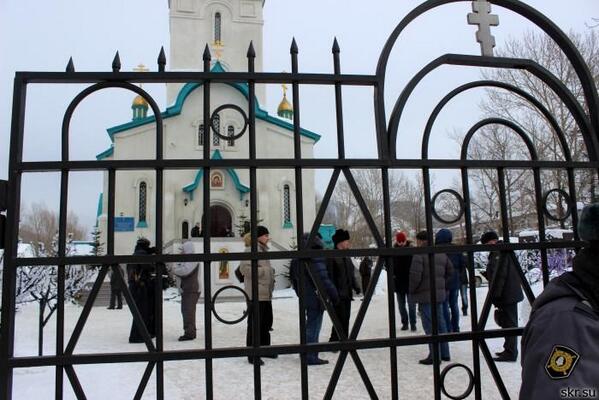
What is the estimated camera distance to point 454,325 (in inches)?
264

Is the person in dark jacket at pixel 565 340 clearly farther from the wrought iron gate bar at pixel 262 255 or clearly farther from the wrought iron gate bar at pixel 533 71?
the wrought iron gate bar at pixel 533 71

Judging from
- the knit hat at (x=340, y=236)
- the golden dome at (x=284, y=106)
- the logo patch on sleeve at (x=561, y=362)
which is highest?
the golden dome at (x=284, y=106)

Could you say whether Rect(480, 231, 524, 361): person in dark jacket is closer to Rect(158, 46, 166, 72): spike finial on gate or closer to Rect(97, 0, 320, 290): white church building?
Rect(158, 46, 166, 72): spike finial on gate

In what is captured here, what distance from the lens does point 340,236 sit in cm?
541

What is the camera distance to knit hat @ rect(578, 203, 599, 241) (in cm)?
168

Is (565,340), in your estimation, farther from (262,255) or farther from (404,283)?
(404,283)

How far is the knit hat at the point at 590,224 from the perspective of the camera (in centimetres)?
168

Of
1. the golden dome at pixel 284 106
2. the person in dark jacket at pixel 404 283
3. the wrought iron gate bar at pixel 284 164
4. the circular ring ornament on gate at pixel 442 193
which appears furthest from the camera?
the golden dome at pixel 284 106

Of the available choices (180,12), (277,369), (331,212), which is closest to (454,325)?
(277,369)

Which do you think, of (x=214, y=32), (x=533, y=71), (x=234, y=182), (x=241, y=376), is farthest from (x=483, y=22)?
(x=214, y=32)

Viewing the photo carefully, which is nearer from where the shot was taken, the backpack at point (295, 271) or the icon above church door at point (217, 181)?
the backpack at point (295, 271)

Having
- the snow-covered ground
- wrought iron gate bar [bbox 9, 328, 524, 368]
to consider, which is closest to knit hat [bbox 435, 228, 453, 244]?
the snow-covered ground

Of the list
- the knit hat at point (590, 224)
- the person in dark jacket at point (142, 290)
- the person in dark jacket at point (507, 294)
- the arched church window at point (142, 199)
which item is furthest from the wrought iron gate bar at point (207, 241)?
the arched church window at point (142, 199)

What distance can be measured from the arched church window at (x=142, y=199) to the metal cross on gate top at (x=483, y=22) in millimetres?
18931
